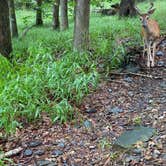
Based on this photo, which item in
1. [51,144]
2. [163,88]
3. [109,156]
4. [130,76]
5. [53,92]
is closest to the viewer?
[109,156]

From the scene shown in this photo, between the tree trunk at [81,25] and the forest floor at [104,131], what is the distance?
1357 millimetres

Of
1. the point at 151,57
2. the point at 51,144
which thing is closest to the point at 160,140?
the point at 51,144

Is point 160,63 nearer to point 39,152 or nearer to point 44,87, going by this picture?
point 44,87

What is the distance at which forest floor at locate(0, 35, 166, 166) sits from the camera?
4879mm

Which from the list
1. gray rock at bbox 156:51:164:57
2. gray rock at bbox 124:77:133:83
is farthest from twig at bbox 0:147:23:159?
gray rock at bbox 156:51:164:57

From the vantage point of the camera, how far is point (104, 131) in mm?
5570

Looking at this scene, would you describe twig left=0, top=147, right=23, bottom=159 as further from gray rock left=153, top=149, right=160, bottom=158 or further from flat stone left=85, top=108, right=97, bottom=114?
gray rock left=153, top=149, right=160, bottom=158

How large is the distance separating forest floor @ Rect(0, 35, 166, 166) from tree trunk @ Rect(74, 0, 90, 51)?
136 centimetres

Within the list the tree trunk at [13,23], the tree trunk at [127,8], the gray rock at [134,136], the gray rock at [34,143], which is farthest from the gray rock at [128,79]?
the tree trunk at [127,8]

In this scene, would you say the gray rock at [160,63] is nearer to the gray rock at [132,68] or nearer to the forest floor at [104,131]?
the gray rock at [132,68]

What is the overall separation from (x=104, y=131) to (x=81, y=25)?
11.2ft

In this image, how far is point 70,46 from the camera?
9.27 m

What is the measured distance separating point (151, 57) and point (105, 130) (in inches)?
108

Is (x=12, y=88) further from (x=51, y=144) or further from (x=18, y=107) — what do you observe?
(x=51, y=144)
